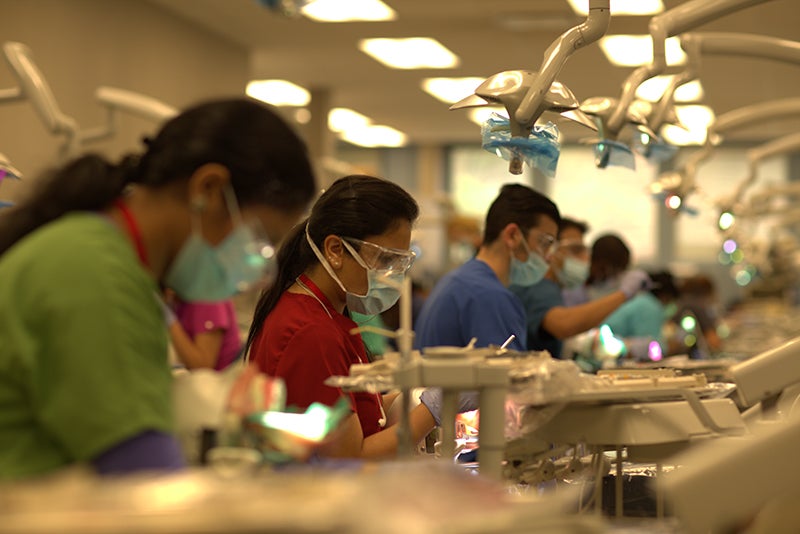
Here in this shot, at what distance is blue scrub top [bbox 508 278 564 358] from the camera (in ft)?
14.3

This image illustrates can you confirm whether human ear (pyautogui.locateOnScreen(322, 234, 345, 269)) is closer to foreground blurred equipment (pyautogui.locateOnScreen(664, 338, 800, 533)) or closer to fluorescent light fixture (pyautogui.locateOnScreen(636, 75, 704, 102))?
foreground blurred equipment (pyautogui.locateOnScreen(664, 338, 800, 533))

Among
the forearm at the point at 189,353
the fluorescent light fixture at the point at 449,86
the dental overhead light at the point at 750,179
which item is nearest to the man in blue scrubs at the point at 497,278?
the forearm at the point at 189,353

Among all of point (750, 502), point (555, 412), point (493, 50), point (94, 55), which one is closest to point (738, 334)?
point (493, 50)

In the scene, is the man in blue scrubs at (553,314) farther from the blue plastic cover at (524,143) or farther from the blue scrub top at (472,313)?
the blue plastic cover at (524,143)

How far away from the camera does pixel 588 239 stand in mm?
15281

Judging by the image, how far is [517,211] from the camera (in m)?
3.75

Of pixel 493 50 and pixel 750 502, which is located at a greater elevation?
pixel 493 50

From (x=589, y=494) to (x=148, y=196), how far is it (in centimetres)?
141

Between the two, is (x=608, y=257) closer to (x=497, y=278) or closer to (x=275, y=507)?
(x=497, y=278)

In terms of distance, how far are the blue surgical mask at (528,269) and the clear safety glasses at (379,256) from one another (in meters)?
1.15

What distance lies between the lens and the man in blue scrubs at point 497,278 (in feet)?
11.2

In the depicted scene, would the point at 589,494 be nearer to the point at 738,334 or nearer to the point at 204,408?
the point at 204,408

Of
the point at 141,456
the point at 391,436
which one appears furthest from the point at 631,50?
the point at 141,456

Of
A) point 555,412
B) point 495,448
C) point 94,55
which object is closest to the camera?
point 495,448
